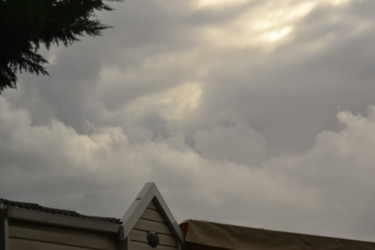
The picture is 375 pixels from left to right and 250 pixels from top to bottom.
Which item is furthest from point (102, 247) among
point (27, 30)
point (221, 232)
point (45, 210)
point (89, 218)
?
point (27, 30)

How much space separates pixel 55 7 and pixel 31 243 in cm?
633

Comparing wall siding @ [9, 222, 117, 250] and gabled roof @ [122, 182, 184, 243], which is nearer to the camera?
wall siding @ [9, 222, 117, 250]

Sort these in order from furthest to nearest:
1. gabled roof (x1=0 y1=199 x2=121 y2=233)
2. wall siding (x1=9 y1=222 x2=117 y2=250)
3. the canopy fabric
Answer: the canopy fabric, wall siding (x1=9 y1=222 x2=117 y2=250), gabled roof (x1=0 y1=199 x2=121 y2=233)

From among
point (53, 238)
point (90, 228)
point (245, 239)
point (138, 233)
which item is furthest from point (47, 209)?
point (245, 239)

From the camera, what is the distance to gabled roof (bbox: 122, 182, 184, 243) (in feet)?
41.5

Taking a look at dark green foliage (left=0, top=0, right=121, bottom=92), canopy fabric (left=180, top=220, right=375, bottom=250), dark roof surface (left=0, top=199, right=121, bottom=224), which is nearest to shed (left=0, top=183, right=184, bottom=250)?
dark roof surface (left=0, top=199, right=121, bottom=224)

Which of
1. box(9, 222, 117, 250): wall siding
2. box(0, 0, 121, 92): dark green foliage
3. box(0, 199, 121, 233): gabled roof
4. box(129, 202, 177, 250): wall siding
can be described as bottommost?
box(9, 222, 117, 250): wall siding

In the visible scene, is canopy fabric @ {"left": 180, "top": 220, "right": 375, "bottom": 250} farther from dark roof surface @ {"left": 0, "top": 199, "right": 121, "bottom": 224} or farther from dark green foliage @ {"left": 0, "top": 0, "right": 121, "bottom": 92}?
dark green foliage @ {"left": 0, "top": 0, "right": 121, "bottom": 92}

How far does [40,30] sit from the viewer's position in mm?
15258

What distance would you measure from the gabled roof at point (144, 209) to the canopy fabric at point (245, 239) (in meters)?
0.27

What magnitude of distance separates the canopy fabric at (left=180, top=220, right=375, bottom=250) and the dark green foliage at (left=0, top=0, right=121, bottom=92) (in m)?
4.87

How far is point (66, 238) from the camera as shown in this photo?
11578mm

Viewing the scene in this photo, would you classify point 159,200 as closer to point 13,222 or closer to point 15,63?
point 13,222

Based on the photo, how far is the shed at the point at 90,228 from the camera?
427 inches
